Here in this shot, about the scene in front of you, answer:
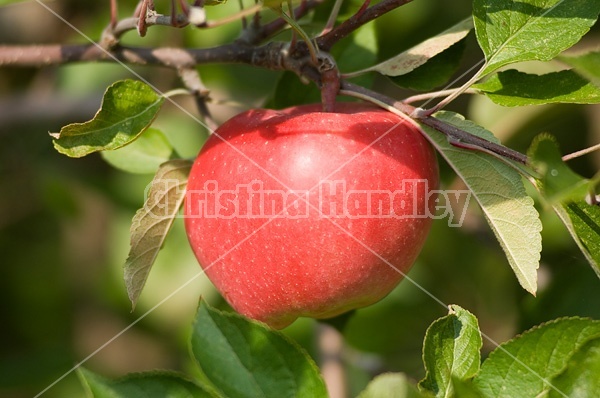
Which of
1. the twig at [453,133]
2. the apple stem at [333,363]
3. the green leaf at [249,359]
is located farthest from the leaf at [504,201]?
the apple stem at [333,363]

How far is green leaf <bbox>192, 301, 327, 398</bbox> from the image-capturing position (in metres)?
0.83

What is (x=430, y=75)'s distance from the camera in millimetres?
1025

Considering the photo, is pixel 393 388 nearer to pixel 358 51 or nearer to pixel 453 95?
pixel 453 95

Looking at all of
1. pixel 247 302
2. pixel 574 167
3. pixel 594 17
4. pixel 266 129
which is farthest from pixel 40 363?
pixel 594 17

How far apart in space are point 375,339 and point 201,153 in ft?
2.92

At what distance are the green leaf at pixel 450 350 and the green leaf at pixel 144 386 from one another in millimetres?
227

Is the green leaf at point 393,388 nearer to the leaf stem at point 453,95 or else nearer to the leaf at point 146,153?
the leaf stem at point 453,95

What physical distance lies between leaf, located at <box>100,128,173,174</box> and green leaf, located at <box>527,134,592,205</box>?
62cm

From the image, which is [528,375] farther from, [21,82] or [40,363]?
[21,82]

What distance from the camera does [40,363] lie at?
1809mm

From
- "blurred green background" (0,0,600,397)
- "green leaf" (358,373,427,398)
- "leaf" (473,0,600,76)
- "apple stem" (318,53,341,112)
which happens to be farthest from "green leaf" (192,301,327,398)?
"blurred green background" (0,0,600,397)

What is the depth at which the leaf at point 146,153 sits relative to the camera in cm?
115

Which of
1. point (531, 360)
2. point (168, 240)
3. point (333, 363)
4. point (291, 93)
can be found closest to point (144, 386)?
point (531, 360)

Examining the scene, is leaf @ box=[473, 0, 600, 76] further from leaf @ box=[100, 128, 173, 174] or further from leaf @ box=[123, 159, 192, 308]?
leaf @ box=[100, 128, 173, 174]
